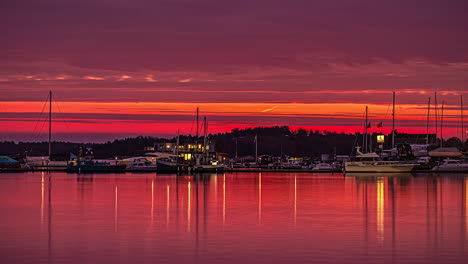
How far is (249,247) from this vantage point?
27500 mm

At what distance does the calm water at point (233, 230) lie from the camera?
25.6 meters

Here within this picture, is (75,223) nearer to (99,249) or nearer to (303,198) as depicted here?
(99,249)

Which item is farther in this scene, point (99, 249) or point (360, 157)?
point (360, 157)

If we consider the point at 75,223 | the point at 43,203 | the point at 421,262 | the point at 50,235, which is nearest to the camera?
the point at 421,262

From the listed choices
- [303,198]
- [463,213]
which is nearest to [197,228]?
[463,213]

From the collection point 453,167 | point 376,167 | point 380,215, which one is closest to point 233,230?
point 380,215

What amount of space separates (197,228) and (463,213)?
17.1 m

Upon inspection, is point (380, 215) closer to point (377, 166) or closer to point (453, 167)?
point (377, 166)

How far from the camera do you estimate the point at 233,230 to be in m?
33.0

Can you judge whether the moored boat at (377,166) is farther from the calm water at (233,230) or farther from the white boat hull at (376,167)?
the calm water at (233,230)

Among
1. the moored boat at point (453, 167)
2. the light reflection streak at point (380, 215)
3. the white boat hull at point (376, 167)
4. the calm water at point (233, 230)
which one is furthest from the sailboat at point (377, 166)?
the calm water at point (233, 230)

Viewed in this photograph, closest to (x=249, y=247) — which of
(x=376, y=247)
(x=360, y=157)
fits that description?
(x=376, y=247)

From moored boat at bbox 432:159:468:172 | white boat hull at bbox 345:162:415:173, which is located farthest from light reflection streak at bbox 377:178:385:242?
moored boat at bbox 432:159:468:172

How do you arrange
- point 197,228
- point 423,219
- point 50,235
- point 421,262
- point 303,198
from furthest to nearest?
1. point 303,198
2. point 423,219
3. point 197,228
4. point 50,235
5. point 421,262
